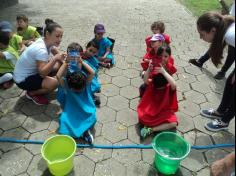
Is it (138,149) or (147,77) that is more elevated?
→ (147,77)

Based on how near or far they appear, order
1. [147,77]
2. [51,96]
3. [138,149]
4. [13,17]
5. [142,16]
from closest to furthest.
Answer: [138,149], [147,77], [51,96], [13,17], [142,16]

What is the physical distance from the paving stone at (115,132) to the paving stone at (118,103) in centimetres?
38

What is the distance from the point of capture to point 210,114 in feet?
12.9

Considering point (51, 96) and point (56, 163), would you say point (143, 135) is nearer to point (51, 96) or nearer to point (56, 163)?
Result: point (56, 163)

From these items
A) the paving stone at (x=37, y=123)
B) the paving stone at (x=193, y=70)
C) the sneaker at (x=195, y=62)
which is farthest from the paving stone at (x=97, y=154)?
the sneaker at (x=195, y=62)

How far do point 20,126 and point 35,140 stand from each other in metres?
0.39

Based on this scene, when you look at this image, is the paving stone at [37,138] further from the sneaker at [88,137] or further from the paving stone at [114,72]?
the paving stone at [114,72]

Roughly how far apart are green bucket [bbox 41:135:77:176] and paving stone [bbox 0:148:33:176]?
31 cm

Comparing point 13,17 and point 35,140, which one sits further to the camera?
point 13,17

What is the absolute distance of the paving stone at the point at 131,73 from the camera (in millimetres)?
4918

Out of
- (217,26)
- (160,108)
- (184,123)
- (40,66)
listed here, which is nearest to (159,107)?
(160,108)

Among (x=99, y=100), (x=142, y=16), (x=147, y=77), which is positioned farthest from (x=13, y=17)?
(x=147, y=77)

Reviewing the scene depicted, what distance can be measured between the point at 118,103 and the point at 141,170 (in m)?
1.34

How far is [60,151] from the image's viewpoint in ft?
10.3
